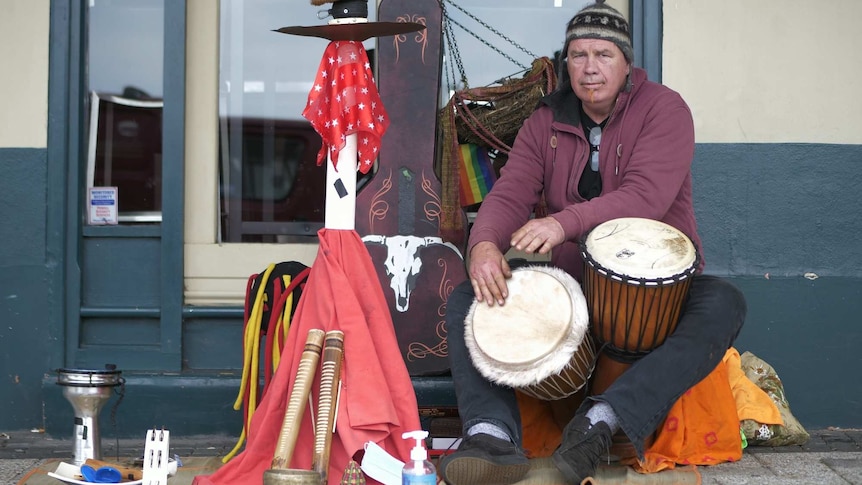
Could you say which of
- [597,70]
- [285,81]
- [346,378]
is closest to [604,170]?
[597,70]

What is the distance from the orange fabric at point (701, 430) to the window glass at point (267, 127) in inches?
68.9

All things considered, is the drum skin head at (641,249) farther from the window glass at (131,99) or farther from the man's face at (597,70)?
the window glass at (131,99)

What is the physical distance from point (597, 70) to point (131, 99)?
77.6 inches

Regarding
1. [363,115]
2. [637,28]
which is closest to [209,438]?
[363,115]

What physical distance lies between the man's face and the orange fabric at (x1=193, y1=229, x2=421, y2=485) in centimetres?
90

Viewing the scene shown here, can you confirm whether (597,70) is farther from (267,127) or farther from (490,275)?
(267,127)

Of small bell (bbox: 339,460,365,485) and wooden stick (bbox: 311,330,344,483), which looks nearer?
small bell (bbox: 339,460,365,485)

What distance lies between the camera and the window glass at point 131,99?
4137 millimetres

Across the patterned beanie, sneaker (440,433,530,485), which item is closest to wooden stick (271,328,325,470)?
sneaker (440,433,530,485)

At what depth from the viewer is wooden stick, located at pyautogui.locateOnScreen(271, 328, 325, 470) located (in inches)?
103

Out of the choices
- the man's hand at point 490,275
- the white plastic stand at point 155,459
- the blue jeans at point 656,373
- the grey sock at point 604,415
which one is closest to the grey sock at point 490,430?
the blue jeans at point 656,373

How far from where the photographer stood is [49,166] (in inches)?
154

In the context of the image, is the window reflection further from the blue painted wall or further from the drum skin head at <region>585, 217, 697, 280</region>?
the drum skin head at <region>585, 217, 697, 280</region>

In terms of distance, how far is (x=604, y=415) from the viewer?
2.79 m
